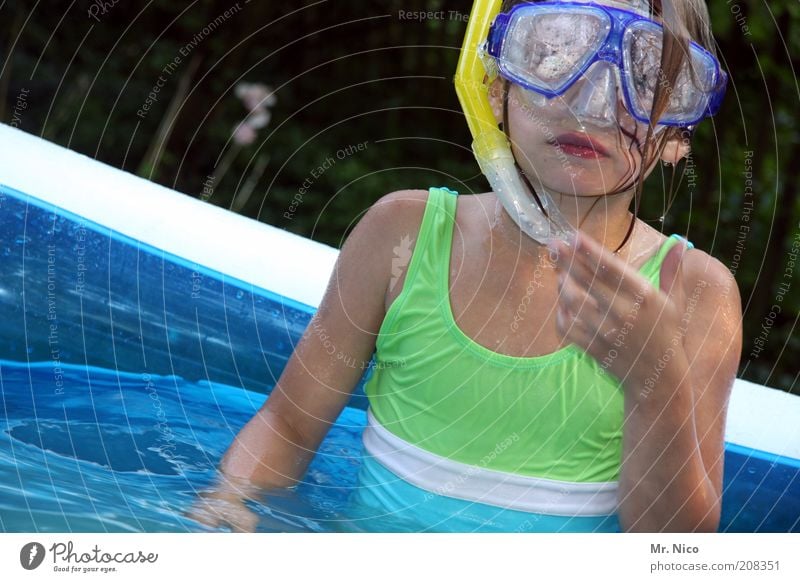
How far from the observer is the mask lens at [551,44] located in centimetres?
98

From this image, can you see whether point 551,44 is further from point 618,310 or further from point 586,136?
point 618,310

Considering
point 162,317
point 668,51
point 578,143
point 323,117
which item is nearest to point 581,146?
point 578,143

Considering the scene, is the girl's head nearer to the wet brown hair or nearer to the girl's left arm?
the wet brown hair

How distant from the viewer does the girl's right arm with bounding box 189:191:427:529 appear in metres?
1.03

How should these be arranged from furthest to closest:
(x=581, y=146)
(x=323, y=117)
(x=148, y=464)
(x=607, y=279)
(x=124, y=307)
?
(x=323, y=117), (x=124, y=307), (x=148, y=464), (x=581, y=146), (x=607, y=279)

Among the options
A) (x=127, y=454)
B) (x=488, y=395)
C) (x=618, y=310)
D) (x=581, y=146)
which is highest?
(x=581, y=146)

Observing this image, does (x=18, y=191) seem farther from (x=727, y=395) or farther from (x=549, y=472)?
(x=727, y=395)

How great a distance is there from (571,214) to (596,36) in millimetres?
159

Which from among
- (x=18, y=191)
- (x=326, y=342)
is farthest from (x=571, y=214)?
(x=18, y=191)

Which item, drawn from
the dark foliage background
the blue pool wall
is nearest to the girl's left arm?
the blue pool wall

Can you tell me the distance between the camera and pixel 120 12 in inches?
120

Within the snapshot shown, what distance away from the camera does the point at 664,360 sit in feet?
2.65

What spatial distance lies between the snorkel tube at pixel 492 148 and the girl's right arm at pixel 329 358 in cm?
9

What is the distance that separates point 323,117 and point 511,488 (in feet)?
6.46
